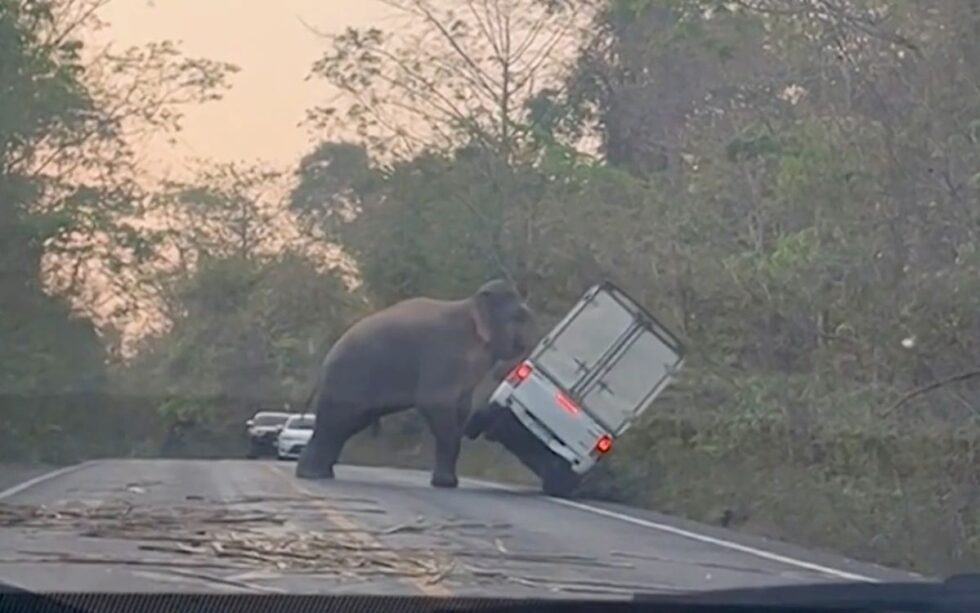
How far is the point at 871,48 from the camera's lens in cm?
1160

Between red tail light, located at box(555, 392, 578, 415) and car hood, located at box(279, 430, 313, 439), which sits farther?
red tail light, located at box(555, 392, 578, 415)

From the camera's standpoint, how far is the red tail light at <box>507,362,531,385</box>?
24.9ft

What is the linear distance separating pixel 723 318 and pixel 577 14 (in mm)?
2311

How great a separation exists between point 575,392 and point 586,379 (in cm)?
9

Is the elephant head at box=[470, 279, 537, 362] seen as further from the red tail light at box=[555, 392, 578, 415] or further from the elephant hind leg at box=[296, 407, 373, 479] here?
the elephant hind leg at box=[296, 407, 373, 479]

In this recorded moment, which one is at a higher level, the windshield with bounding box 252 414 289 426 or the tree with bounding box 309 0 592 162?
the tree with bounding box 309 0 592 162

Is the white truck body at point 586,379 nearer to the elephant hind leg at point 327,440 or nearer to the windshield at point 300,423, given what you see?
the elephant hind leg at point 327,440

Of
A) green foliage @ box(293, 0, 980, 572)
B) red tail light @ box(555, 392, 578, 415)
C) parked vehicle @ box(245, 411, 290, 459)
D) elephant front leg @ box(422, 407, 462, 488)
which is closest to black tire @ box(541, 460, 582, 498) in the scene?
red tail light @ box(555, 392, 578, 415)

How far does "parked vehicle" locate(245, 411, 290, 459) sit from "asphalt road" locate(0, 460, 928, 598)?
0.28 feet

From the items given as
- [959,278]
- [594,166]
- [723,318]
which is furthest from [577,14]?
[959,278]

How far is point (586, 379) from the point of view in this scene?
299 inches

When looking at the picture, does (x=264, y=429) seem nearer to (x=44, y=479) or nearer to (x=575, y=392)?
(x=44, y=479)

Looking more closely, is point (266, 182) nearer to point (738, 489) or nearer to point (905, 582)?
point (905, 582)

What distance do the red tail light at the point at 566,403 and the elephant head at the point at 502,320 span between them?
30cm
